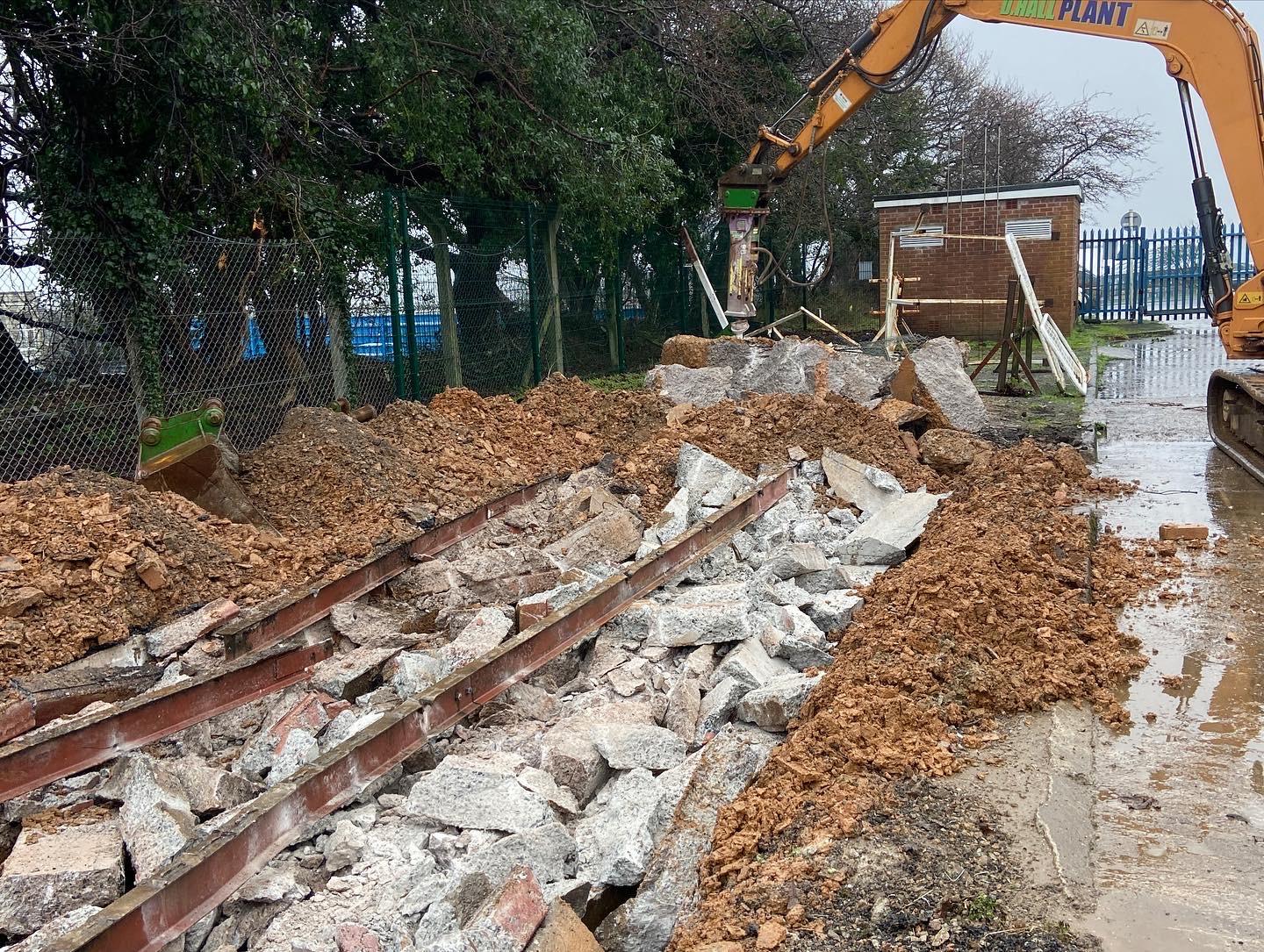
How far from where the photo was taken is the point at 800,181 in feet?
76.3

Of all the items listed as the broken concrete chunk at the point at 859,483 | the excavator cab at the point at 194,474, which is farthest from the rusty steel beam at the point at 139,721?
the broken concrete chunk at the point at 859,483

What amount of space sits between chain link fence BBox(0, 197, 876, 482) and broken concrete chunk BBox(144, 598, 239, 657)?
2.96m

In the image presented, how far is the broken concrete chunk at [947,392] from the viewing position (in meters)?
11.5

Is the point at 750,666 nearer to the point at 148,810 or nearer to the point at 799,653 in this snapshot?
the point at 799,653

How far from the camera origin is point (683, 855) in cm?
371

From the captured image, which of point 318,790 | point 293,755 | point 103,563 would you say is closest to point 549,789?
point 318,790

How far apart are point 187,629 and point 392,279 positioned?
21.8 ft

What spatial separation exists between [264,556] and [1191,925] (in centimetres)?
612

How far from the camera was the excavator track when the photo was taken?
980cm

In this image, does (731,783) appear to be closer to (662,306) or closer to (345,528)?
(345,528)

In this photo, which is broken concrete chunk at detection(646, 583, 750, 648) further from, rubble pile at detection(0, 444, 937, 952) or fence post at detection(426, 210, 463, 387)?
fence post at detection(426, 210, 463, 387)

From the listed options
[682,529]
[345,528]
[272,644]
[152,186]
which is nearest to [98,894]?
[272,644]

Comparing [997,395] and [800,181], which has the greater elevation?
[800,181]

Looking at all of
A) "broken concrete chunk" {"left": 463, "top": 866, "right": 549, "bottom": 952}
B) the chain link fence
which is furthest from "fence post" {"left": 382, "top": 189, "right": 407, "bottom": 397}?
"broken concrete chunk" {"left": 463, "top": 866, "right": 549, "bottom": 952}
